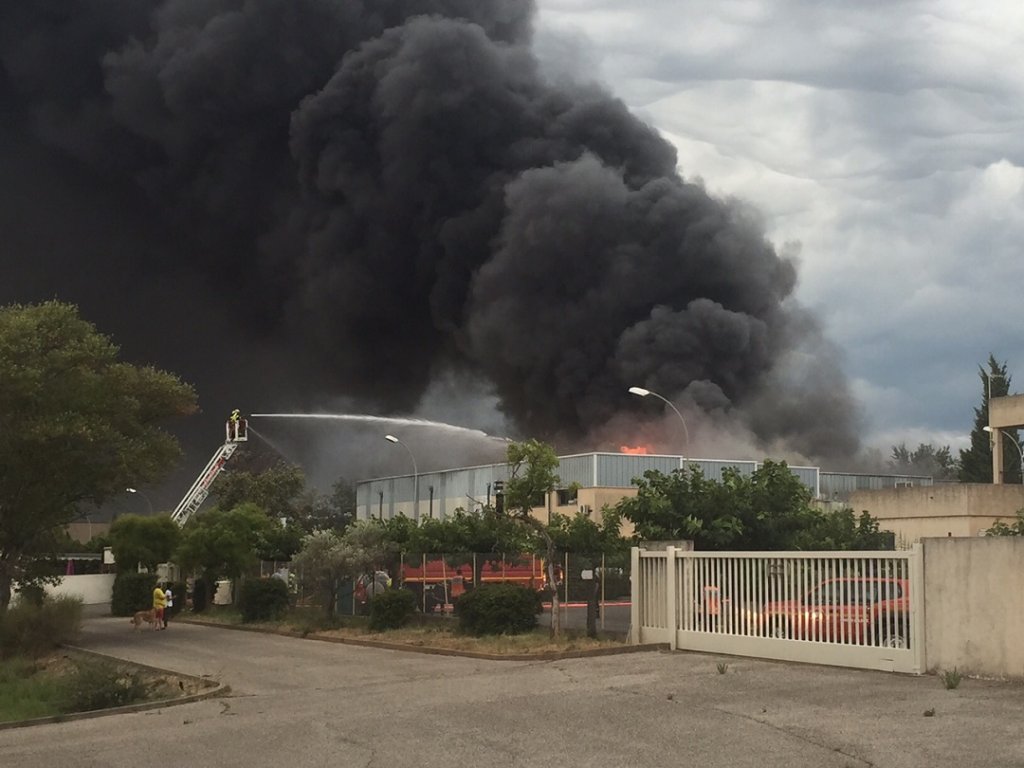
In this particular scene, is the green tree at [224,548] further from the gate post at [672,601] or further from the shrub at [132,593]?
the gate post at [672,601]

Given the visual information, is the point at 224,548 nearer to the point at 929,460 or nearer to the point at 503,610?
the point at 503,610

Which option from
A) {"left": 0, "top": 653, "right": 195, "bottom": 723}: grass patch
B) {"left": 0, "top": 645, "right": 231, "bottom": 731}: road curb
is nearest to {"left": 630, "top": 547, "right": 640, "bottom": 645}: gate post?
{"left": 0, "top": 645, "right": 231, "bottom": 731}: road curb

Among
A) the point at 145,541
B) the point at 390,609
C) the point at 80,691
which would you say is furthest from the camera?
the point at 145,541

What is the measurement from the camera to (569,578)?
2489 cm

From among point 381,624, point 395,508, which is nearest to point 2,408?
point 381,624

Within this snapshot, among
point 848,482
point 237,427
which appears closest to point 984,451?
point 848,482

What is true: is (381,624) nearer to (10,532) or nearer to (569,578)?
(569,578)

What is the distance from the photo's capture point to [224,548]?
128 ft

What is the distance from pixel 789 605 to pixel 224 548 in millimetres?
24846

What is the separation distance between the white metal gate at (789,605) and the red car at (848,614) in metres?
0.01

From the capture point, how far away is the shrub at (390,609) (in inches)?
1073

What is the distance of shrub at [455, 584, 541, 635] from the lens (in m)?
24.0

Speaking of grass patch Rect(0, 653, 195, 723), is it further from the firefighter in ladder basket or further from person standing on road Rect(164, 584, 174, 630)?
the firefighter in ladder basket

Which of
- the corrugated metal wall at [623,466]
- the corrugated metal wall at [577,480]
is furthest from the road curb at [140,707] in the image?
the corrugated metal wall at [623,466]
